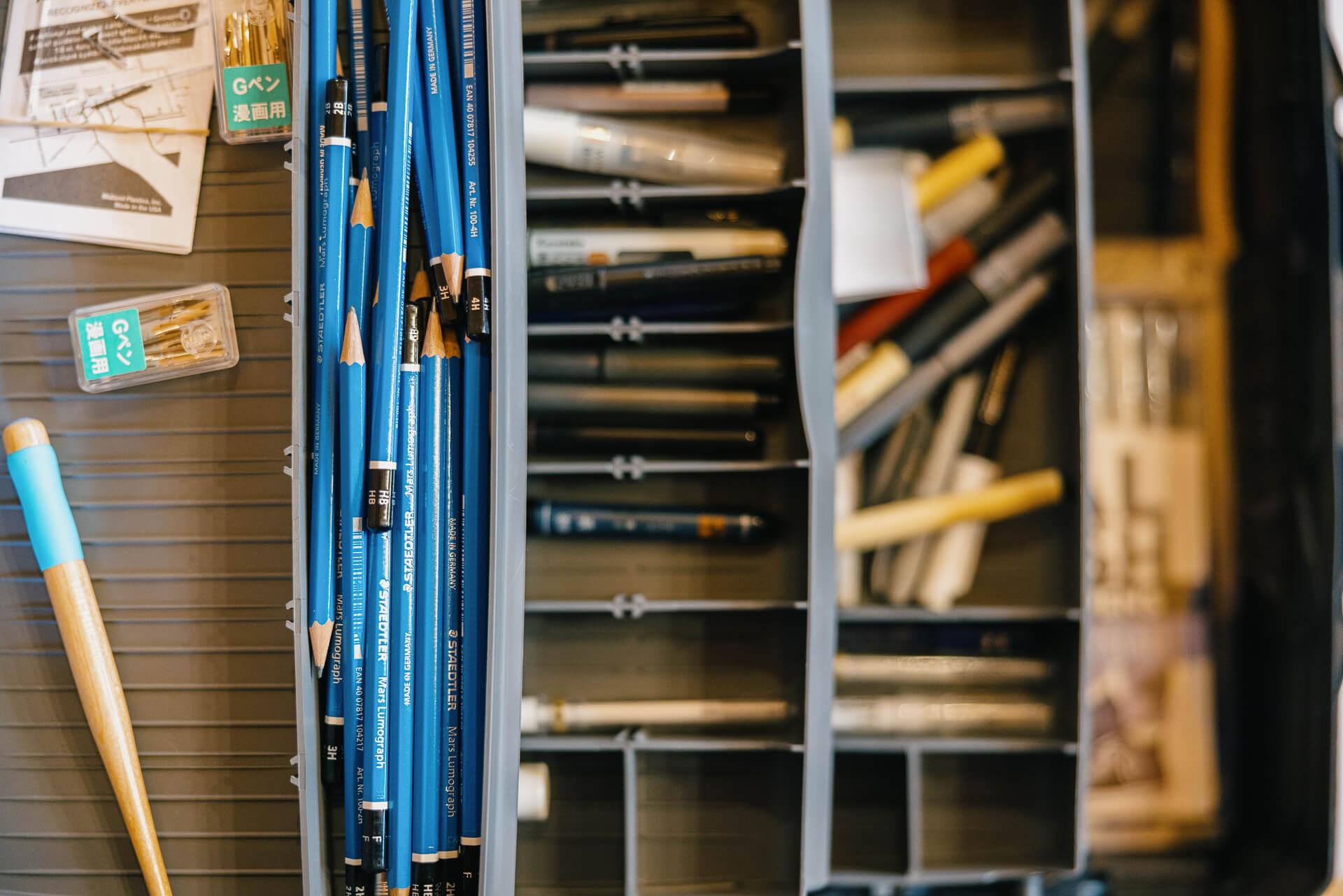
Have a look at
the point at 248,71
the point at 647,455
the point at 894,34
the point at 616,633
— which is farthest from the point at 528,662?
the point at 894,34

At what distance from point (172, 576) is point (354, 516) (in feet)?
0.66

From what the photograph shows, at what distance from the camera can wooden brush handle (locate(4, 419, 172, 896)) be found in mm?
611

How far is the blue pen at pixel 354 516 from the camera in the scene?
564mm

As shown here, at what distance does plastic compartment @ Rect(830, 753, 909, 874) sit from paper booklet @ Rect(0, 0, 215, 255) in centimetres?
73

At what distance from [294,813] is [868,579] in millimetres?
530

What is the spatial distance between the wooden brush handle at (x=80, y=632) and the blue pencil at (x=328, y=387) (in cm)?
20

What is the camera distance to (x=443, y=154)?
577 mm

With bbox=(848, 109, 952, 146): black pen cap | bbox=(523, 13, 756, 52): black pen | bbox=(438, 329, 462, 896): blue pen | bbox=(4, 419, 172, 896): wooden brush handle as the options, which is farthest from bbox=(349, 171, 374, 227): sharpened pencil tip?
bbox=(848, 109, 952, 146): black pen cap

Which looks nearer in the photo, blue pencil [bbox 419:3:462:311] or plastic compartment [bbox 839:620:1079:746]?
blue pencil [bbox 419:3:462:311]

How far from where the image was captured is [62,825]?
63 centimetres

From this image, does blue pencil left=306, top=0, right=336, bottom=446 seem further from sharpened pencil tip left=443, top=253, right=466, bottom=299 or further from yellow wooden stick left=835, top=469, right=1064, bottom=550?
yellow wooden stick left=835, top=469, right=1064, bottom=550

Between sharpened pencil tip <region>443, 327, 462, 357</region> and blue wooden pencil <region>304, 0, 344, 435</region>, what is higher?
blue wooden pencil <region>304, 0, 344, 435</region>

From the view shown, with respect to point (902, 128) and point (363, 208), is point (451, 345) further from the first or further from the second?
point (902, 128)

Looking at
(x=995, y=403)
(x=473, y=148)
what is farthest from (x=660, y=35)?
(x=995, y=403)
